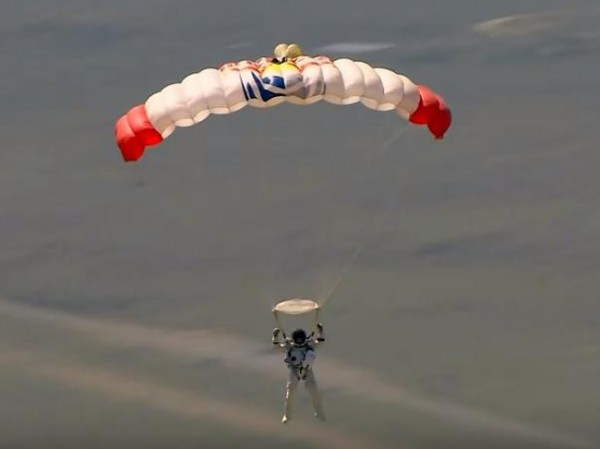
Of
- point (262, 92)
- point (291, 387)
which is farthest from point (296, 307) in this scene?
point (262, 92)

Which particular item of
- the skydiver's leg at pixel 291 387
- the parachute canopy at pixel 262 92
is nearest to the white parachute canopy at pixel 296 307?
the skydiver's leg at pixel 291 387

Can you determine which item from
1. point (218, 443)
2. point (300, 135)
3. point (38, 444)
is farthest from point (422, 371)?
point (300, 135)

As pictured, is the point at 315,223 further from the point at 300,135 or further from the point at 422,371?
the point at 422,371

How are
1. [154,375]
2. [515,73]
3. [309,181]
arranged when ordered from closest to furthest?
[154,375] < [309,181] < [515,73]

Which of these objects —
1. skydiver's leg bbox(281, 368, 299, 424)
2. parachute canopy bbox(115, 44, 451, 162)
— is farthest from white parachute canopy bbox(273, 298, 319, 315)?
parachute canopy bbox(115, 44, 451, 162)

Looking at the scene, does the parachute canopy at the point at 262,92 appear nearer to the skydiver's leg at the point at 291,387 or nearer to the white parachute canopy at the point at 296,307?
the white parachute canopy at the point at 296,307

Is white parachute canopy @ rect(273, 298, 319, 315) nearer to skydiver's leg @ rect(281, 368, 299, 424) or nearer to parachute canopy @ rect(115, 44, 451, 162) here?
skydiver's leg @ rect(281, 368, 299, 424)

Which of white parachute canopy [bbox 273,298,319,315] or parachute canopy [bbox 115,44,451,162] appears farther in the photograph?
parachute canopy [bbox 115,44,451,162]

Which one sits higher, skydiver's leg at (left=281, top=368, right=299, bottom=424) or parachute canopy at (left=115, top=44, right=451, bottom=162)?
parachute canopy at (left=115, top=44, right=451, bottom=162)
